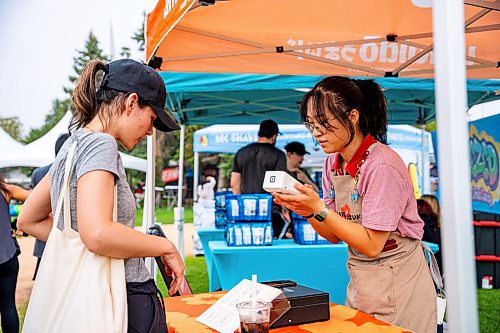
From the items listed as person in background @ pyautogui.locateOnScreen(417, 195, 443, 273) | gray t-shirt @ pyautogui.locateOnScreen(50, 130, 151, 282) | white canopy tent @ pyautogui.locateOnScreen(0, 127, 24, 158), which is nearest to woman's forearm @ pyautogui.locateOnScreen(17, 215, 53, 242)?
gray t-shirt @ pyautogui.locateOnScreen(50, 130, 151, 282)

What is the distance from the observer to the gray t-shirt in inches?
48.7

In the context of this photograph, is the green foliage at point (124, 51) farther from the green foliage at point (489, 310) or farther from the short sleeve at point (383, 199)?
the short sleeve at point (383, 199)

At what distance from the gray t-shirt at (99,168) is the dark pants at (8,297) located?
2.82 metres

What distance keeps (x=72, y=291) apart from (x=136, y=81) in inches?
21.5

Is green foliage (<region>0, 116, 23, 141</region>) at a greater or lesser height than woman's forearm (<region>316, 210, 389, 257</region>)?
greater

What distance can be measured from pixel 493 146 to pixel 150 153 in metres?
3.57

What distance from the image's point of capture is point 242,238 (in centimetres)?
380

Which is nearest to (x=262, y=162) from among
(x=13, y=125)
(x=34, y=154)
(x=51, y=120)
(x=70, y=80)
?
(x=34, y=154)

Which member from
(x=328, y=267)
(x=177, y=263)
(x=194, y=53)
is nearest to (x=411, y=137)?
(x=328, y=267)

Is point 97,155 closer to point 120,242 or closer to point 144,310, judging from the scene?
point 120,242

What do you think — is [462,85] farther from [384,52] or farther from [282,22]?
[384,52]

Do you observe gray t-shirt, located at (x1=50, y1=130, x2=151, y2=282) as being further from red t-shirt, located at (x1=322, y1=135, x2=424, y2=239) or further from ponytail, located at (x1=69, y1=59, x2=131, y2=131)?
red t-shirt, located at (x1=322, y1=135, x2=424, y2=239)

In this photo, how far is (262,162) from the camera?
196 inches

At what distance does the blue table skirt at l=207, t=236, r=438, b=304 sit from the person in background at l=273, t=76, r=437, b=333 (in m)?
1.85
